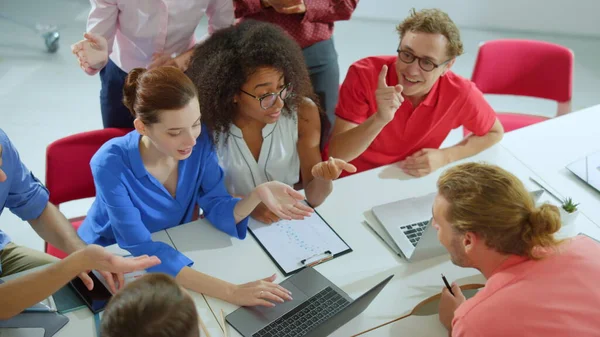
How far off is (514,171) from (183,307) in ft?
4.93

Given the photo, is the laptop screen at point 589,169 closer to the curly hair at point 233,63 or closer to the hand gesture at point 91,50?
the curly hair at point 233,63

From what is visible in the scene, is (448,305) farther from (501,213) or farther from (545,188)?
(545,188)

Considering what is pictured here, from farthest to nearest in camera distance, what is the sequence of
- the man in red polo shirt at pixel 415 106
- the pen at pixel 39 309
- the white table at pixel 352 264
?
the man in red polo shirt at pixel 415 106 < the white table at pixel 352 264 < the pen at pixel 39 309

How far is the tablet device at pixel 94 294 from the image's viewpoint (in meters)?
1.60

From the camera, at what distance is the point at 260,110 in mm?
1991

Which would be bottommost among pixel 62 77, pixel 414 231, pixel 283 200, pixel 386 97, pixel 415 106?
pixel 62 77

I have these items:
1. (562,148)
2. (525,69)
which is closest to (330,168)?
(562,148)

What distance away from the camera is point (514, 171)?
2217mm

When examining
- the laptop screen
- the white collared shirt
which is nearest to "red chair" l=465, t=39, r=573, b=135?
the laptop screen

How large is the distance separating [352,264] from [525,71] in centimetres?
164

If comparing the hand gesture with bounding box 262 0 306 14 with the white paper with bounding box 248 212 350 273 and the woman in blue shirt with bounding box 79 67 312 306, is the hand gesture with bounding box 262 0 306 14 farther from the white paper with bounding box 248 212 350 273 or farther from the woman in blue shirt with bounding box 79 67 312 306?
the white paper with bounding box 248 212 350 273

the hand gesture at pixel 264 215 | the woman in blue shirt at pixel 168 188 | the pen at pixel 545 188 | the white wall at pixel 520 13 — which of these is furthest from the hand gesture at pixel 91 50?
the white wall at pixel 520 13

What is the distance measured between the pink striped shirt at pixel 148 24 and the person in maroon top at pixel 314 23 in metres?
0.13

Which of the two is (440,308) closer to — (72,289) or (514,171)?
(514,171)
